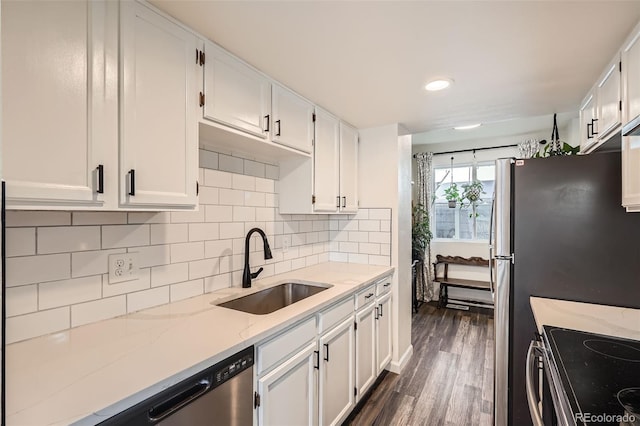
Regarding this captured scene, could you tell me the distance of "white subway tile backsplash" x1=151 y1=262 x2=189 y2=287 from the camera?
58.2 inches

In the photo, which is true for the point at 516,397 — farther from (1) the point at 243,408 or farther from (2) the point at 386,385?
(1) the point at 243,408

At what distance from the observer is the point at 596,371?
1.02m

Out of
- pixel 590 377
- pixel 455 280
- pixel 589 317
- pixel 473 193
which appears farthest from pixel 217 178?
pixel 455 280

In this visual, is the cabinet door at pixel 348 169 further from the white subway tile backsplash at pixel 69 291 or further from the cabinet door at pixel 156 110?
the white subway tile backsplash at pixel 69 291

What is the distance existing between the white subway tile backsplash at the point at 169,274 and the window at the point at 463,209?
3961mm

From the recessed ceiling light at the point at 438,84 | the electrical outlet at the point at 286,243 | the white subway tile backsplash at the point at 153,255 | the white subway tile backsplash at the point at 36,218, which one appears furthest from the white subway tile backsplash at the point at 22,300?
the recessed ceiling light at the point at 438,84

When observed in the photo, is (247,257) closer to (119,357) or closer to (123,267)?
(123,267)

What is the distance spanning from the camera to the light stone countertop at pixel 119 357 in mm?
750

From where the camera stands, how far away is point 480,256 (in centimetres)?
434

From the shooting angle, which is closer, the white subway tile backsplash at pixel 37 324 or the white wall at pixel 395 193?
the white subway tile backsplash at pixel 37 324

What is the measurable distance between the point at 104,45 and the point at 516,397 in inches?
106

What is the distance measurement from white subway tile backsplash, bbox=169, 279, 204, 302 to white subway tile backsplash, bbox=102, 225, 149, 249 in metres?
0.29

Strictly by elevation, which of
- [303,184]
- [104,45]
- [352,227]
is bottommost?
[352,227]

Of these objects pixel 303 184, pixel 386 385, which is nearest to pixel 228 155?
pixel 303 184
